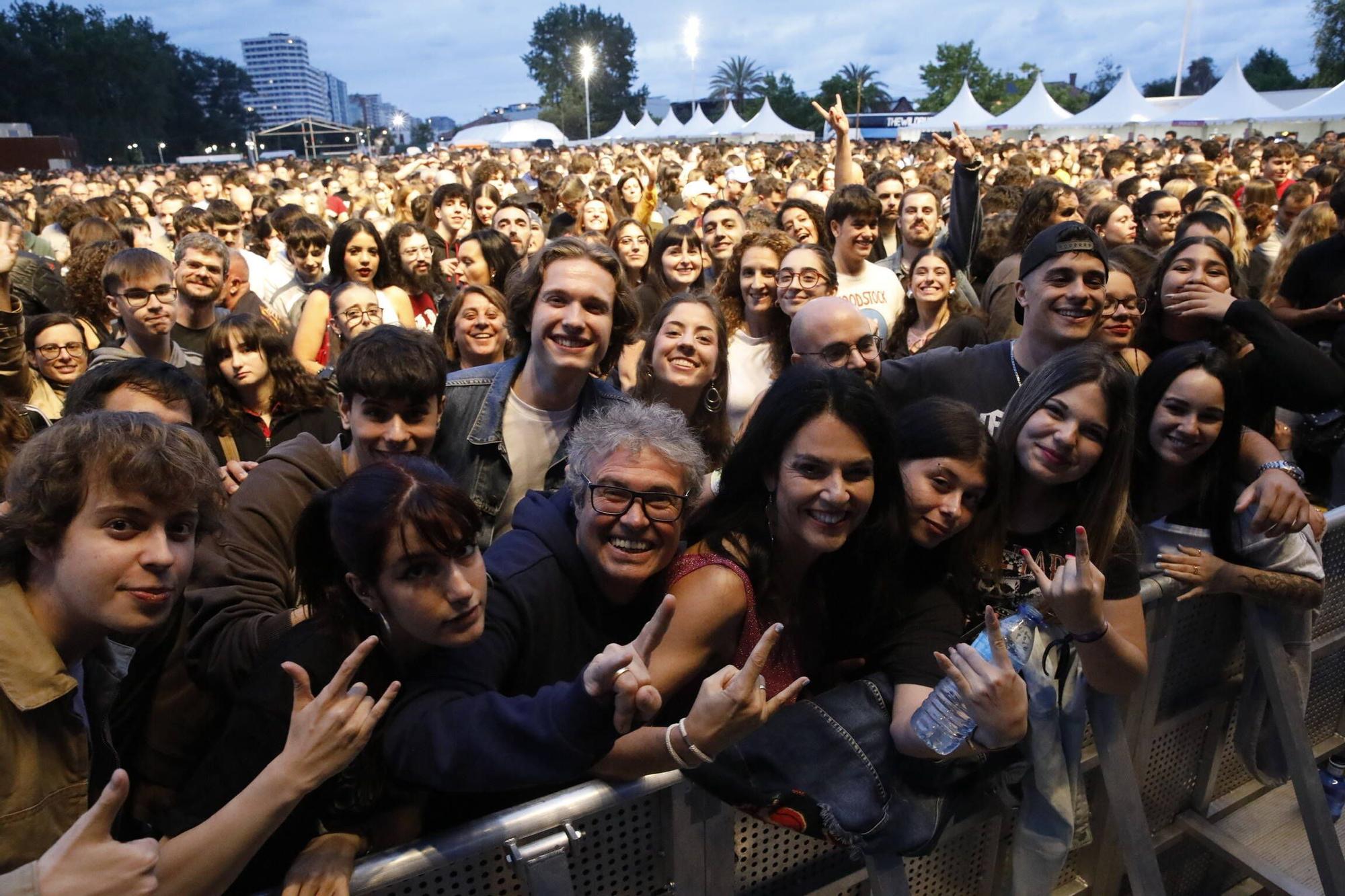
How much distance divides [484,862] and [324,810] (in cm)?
32

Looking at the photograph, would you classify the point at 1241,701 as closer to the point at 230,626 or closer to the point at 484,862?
→ the point at 484,862

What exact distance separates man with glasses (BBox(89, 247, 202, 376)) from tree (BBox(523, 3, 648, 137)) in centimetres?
10192

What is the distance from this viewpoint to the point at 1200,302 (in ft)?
10.2

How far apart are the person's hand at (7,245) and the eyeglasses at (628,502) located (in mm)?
3294

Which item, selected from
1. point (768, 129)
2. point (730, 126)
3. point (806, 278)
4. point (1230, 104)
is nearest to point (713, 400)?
point (806, 278)

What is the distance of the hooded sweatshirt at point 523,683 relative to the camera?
1471mm

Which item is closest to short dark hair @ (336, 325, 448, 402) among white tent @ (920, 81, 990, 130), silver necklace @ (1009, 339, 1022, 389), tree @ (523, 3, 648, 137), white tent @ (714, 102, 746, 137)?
silver necklace @ (1009, 339, 1022, 389)

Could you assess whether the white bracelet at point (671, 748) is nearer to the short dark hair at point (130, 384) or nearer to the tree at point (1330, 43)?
the short dark hair at point (130, 384)

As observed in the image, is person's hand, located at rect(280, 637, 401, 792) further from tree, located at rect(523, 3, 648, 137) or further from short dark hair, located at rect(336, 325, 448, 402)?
tree, located at rect(523, 3, 648, 137)

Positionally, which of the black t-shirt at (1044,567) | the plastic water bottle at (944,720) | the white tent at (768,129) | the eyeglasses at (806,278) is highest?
the white tent at (768,129)

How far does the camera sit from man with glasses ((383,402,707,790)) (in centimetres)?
149

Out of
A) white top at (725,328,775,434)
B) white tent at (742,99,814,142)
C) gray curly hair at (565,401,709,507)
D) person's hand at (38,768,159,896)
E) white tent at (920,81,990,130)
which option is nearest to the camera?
person's hand at (38,768,159,896)

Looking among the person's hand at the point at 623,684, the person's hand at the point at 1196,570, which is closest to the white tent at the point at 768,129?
the person's hand at the point at 1196,570

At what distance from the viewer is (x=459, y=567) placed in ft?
5.45
